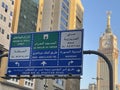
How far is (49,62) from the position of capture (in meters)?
22.5

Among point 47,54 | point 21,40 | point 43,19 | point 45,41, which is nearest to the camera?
point 47,54

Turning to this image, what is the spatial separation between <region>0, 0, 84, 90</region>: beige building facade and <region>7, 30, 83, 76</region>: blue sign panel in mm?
36917

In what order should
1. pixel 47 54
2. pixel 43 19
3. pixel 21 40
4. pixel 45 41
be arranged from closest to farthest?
1. pixel 47 54
2. pixel 45 41
3. pixel 21 40
4. pixel 43 19

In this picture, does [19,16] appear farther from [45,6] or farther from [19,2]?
[45,6]

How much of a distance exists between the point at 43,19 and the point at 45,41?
70.8 m

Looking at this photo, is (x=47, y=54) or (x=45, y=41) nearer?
(x=47, y=54)

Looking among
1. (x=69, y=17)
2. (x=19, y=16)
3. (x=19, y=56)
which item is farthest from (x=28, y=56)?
(x=69, y=17)

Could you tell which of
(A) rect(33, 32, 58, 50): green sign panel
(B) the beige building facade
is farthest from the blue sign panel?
(B) the beige building facade

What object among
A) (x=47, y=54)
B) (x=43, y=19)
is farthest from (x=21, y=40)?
(x=43, y=19)

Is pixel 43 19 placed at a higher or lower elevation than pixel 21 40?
higher

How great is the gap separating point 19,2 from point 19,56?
5393cm

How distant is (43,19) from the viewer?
307 feet

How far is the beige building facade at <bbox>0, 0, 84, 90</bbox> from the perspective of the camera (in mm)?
74025

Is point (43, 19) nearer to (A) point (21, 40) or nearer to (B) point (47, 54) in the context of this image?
(A) point (21, 40)
